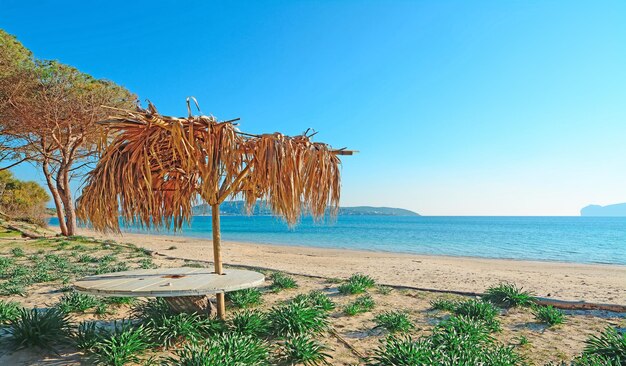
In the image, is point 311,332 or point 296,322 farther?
point 311,332

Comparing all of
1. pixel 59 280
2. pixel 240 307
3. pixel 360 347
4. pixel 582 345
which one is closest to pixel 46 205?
pixel 59 280

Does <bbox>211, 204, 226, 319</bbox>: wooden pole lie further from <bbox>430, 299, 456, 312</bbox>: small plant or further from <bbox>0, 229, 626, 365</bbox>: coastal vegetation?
<bbox>430, 299, 456, 312</bbox>: small plant

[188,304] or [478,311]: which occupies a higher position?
[188,304]

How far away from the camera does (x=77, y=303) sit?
16.3 ft

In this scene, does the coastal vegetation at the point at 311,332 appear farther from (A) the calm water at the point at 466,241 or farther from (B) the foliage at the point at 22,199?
(B) the foliage at the point at 22,199

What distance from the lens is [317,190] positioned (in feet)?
15.1

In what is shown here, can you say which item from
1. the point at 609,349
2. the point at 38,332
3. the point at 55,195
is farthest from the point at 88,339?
the point at 55,195

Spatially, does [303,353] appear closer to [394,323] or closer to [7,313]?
[394,323]

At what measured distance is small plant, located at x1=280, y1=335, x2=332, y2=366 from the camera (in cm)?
345

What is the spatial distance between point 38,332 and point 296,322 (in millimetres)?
2730

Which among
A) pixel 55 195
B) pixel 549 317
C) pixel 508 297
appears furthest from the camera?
pixel 55 195

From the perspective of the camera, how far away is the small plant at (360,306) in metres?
5.19

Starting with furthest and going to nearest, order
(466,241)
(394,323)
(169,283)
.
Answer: (466,241), (394,323), (169,283)

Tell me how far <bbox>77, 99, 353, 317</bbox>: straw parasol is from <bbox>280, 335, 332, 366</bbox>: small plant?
4.38 feet
